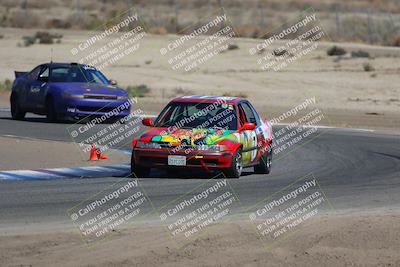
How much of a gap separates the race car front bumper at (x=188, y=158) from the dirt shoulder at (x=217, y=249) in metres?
4.20

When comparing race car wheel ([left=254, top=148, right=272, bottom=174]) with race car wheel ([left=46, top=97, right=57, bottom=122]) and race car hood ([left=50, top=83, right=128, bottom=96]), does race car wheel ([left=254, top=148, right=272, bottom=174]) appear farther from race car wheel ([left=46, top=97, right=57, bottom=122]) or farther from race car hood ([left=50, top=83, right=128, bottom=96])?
race car wheel ([left=46, top=97, right=57, bottom=122])

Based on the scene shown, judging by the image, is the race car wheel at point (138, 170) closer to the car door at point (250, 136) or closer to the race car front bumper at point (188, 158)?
the race car front bumper at point (188, 158)

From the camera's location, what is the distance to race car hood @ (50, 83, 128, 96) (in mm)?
24688

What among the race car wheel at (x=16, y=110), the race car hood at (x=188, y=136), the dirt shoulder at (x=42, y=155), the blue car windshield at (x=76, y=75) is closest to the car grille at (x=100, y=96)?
the blue car windshield at (x=76, y=75)

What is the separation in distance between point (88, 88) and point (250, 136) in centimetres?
905

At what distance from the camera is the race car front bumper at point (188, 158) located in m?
15.6

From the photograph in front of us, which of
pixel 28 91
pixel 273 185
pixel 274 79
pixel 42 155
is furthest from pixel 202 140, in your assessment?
pixel 274 79

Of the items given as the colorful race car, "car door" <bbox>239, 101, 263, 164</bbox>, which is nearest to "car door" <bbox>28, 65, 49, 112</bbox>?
"car door" <bbox>239, 101, 263, 164</bbox>

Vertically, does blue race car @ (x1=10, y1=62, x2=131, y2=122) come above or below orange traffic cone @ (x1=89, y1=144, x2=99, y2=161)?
below

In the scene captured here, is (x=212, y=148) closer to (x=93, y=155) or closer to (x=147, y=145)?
(x=147, y=145)

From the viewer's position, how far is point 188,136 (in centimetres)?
1573

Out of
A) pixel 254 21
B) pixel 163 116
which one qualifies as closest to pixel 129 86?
pixel 163 116

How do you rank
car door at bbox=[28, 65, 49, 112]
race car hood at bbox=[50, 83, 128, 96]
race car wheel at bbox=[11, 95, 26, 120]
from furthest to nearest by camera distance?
race car wheel at bbox=[11, 95, 26, 120] < car door at bbox=[28, 65, 49, 112] < race car hood at bbox=[50, 83, 128, 96]

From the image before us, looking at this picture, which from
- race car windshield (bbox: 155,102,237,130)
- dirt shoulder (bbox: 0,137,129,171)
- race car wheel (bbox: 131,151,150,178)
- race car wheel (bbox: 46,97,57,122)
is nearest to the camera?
race car wheel (bbox: 131,151,150,178)
